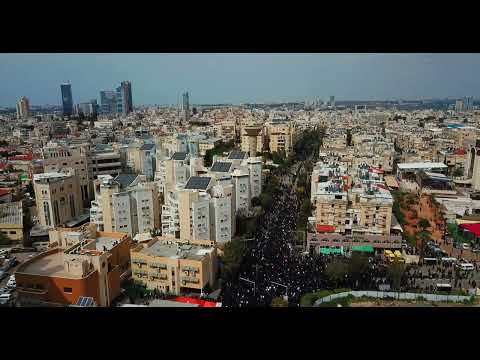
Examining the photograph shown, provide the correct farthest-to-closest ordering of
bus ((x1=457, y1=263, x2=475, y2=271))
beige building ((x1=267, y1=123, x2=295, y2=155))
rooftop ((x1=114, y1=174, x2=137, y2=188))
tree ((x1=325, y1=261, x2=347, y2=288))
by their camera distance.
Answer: beige building ((x1=267, y1=123, x2=295, y2=155)), rooftop ((x1=114, y1=174, x2=137, y2=188)), bus ((x1=457, y1=263, x2=475, y2=271)), tree ((x1=325, y1=261, x2=347, y2=288))

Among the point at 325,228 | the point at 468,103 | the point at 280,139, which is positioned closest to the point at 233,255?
the point at 325,228

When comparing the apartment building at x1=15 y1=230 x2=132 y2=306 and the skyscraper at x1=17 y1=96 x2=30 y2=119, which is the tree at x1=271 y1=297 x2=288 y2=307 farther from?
the skyscraper at x1=17 y1=96 x2=30 y2=119

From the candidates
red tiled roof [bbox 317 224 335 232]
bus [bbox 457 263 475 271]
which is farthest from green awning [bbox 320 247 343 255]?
bus [bbox 457 263 475 271]
